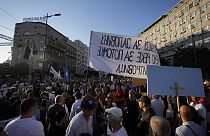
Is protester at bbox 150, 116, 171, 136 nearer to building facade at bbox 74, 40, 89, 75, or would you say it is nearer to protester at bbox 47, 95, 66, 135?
protester at bbox 47, 95, 66, 135

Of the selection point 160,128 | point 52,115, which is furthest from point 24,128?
point 160,128

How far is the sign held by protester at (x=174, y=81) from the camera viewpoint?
451 cm

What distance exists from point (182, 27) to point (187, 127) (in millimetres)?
61996

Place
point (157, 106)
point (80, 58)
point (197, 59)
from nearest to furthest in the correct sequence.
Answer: point (157, 106), point (197, 59), point (80, 58)

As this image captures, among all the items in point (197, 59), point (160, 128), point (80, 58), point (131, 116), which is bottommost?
point (131, 116)

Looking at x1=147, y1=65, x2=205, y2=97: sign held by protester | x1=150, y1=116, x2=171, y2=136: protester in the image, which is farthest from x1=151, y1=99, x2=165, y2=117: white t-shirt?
x1=150, y1=116, x2=171, y2=136: protester

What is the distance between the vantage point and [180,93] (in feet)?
14.9

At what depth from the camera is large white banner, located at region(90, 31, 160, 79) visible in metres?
7.10

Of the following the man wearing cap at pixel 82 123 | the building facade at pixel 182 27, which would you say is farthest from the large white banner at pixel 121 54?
the building facade at pixel 182 27

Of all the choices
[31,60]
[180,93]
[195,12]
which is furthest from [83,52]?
[180,93]

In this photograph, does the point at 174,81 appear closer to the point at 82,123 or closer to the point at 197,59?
the point at 82,123

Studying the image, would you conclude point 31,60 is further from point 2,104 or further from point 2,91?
point 2,104

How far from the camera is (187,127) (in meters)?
3.42

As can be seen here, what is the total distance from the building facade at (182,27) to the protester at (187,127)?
40.5m
